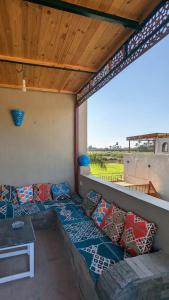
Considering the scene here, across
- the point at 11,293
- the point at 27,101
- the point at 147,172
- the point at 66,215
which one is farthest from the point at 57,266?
the point at 147,172

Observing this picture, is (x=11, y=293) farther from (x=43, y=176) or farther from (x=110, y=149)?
(x=110, y=149)

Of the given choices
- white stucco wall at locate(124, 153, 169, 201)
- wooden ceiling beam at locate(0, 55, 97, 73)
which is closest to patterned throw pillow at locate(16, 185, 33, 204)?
wooden ceiling beam at locate(0, 55, 97, 73)

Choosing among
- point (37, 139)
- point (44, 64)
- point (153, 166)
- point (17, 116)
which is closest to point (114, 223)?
point (44, 64)

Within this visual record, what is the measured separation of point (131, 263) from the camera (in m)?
1.50

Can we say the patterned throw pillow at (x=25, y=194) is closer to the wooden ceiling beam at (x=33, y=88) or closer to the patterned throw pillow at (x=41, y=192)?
the patterned throw pillow at (x=41, y=192)

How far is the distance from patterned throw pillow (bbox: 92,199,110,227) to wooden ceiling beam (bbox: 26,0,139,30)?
225 centimetres

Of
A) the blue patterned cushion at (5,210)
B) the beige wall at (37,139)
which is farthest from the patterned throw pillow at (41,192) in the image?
the blue patterned cushion at (5,210)

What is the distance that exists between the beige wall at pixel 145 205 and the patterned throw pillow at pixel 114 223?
0.12 metres

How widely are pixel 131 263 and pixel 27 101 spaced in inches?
140

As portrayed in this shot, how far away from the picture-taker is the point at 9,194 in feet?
11.6

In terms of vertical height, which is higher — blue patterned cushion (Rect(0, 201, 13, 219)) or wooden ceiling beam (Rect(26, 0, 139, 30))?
wooden ceiling beam (Rect(26, 0, 139, 30))

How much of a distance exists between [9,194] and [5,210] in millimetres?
492

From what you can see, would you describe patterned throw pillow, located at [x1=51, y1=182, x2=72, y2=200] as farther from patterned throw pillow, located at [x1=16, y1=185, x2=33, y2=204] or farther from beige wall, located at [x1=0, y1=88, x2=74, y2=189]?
patterned throw pillow, located at [x1=16, y1=185, x2=33, y2=204]

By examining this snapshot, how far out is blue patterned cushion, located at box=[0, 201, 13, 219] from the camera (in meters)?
3.02
